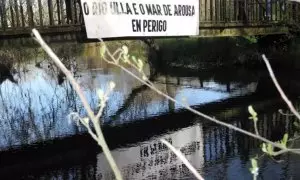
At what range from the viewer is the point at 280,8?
65.9ft


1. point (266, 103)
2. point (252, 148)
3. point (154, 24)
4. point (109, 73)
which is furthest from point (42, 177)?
point (109, 73)

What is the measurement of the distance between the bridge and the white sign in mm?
468

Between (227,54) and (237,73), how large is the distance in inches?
133

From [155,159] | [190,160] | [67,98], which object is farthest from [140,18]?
[190,160]

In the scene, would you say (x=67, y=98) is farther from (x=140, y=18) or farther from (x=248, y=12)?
(x=248, y=12)

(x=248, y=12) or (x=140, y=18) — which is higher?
(x=140, y=18)

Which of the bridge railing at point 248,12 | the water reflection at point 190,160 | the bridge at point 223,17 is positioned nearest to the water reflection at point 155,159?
the water reflection at point 190,160

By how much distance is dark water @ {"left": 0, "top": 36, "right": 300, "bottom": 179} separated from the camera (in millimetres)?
8953

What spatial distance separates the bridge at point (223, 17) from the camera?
39.6 feet

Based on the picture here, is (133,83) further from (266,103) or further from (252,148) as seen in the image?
(252,148)

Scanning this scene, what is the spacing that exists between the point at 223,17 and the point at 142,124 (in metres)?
6.74

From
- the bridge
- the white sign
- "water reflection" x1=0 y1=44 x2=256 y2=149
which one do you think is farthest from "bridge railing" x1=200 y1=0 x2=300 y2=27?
"water reflection" x1=0 y1=44 x2=256 y2=149

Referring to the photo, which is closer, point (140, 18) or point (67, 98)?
point (140, 18)

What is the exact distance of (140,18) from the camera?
12.9 meters
